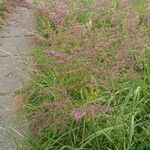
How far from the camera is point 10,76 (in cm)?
409

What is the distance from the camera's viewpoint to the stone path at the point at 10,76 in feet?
10.3

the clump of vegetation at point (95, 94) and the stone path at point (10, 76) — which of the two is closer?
the clump of vegetation at point (95, 94)

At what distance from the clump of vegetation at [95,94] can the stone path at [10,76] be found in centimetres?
15

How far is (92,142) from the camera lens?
2.84 meters

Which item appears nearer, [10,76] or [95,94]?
[95,94]

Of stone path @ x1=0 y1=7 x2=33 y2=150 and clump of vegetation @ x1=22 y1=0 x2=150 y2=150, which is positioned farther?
stone path @ x1=0 y1=7 x2=33 y2=150

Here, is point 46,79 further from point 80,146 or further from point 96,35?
point 80,146

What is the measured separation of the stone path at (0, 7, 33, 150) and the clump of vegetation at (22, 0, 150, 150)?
0.48 feet

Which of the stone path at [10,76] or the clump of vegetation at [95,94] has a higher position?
the clump of vegetation at [95,94]

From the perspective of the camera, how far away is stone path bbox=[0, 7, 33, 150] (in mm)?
3140

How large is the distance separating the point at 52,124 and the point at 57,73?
0.81m

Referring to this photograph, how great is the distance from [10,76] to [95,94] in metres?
1.22

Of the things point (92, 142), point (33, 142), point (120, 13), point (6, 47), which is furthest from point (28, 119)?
point (6, 47)

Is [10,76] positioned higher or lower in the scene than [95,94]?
lower
